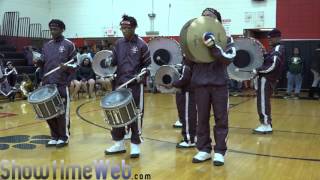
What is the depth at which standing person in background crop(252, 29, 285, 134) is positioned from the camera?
23.4 ft

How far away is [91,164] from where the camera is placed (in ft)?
16.6

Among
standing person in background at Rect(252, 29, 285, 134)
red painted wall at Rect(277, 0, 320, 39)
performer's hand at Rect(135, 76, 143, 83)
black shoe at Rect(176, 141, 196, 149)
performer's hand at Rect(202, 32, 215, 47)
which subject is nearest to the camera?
performer's hand at Rect(202, 32, 215, 47)


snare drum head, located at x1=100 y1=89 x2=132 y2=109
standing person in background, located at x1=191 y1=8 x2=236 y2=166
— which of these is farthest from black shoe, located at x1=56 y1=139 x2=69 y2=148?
standing person in background, located at x1=191 y1=8 x2=236 y2=166

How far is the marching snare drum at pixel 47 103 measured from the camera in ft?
18.8

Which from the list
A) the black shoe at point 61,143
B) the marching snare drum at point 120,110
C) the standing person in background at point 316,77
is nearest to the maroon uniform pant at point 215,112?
the marching snare drum at point 120,110

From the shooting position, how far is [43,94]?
595cm

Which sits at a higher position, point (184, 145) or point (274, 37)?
point (274, 37)

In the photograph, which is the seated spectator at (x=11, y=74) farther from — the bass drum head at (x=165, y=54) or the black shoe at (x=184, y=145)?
the black shoe at (x=184, y=145)

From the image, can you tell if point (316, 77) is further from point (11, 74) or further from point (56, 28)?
point (56, 28)

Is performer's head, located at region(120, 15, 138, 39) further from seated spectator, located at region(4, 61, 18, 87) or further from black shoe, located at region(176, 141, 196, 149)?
seated spectator, located at region(4, 61, 18, 87)

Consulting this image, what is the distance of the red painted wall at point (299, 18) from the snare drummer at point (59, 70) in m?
11.5

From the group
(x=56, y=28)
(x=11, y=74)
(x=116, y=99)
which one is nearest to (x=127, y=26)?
(x=116, y=99)

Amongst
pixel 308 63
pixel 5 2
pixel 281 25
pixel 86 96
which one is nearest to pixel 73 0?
pixel 5 2

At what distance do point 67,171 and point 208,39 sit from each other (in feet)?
7.14
